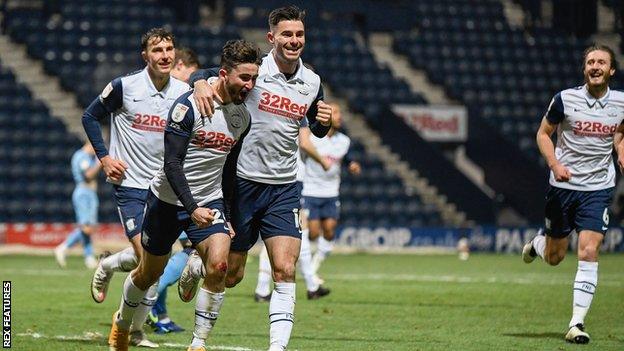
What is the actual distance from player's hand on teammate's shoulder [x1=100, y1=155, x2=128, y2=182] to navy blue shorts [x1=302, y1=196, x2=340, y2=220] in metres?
7.68

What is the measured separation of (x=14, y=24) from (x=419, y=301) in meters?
18.1

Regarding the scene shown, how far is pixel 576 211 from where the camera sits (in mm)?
11633

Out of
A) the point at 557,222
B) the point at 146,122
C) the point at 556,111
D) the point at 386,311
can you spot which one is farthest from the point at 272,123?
the point at 386,311

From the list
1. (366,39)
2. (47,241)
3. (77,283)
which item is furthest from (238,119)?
(366,39)

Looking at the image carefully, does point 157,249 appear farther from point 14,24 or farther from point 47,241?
point 14,24

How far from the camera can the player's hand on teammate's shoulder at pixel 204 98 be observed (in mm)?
8336

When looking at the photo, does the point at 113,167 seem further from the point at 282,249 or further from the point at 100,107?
the point at 282,249

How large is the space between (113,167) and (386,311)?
4639mm

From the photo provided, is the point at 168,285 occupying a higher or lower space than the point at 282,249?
lower

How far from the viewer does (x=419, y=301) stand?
48.9 ft

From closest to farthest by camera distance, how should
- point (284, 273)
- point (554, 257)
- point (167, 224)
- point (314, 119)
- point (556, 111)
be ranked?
point (167, 224), point (284, 273), point (314, 119), point (556, 111), point (554, 257)

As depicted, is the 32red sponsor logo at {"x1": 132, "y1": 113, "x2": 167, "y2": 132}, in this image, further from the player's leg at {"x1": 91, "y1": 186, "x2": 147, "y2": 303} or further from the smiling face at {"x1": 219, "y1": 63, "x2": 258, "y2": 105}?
the smiling face at {"x1": 219, "y1": 63, "x2": 258, "y2": 105}

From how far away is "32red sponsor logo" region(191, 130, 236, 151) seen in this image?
849cm

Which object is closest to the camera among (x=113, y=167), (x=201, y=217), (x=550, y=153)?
(x=201, y=217)
